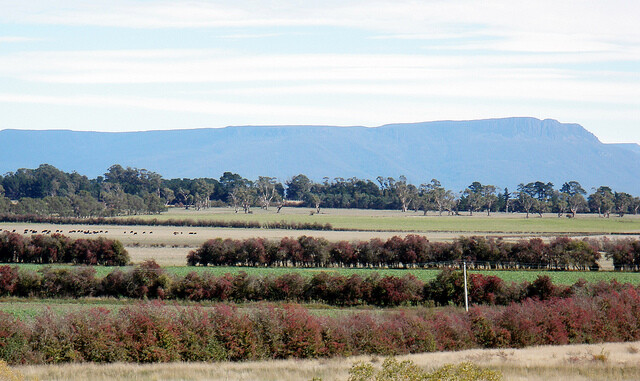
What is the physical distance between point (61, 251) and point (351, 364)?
44636 mm

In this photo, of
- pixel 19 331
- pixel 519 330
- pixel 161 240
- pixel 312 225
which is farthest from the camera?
pixel 312 225

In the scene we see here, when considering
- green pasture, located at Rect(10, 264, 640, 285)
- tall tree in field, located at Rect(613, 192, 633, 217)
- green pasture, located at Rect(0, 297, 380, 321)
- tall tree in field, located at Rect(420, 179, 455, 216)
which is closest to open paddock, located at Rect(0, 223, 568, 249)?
green pasture, located at Rect(10, 264, 640, 285)

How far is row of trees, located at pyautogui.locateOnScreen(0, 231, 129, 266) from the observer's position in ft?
207

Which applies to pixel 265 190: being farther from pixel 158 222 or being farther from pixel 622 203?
pixel 622 203

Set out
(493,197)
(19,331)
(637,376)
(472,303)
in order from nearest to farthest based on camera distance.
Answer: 1. (637,376)
2. (19,331)
3. (472,303)
4. (493,197)

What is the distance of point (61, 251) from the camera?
64.6 metres

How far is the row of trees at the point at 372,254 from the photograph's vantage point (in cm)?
6406

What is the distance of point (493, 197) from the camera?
197250mm

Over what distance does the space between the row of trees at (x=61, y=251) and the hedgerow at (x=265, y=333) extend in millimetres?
35060


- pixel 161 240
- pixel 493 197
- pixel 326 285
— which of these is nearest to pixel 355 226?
pixel 161 240

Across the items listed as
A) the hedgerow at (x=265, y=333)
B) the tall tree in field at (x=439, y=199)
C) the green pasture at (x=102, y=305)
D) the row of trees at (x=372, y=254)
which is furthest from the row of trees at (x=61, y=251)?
the tall tree in field at (x=439, y=199)

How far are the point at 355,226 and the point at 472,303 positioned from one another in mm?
75421

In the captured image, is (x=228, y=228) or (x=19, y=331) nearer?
(x=19, y=331)

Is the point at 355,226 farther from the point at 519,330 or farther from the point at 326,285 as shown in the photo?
the point at 519,330
